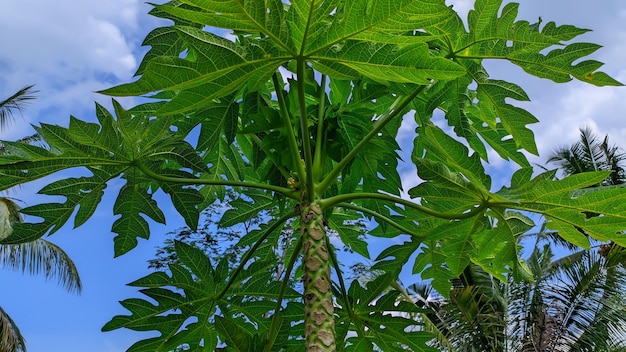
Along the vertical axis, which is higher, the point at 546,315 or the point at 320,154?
the point at 546,315

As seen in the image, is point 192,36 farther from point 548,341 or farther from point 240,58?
point 548,341

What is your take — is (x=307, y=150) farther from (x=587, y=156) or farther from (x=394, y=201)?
(x=587, y=156)

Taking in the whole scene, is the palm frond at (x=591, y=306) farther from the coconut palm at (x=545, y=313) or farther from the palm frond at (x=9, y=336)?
the palm frond at (x=9, y=336)

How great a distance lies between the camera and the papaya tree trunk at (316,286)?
139 cm

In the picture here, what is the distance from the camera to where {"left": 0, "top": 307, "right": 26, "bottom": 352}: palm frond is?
12016 millimetres

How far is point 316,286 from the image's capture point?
56.3 inches

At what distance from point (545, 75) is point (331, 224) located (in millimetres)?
840

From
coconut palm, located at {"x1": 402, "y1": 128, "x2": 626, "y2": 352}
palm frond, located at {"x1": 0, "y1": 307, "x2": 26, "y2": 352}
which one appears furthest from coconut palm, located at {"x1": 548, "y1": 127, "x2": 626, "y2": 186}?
palm frond, located at {"x1": 0, "y1": 307, "x2": 26, "y2": 352}

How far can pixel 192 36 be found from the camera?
48.8 inches

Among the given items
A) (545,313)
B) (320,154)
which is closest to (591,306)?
(545,313)

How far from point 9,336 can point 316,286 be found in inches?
497

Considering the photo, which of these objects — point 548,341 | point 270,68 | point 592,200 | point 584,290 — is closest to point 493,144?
point 592,200

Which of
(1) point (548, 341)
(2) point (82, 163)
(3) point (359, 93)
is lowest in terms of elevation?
(2) point (82, 163)

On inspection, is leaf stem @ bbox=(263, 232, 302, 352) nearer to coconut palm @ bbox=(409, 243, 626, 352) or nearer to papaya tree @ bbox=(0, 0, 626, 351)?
papaya tree @ bbox=(0, 0, 626, 351)
